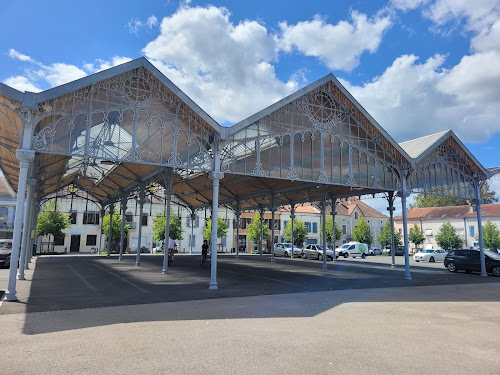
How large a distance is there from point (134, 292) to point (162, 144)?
5.29 m

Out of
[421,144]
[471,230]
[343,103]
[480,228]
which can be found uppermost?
[343,103]

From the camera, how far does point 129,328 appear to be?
7.45 meters

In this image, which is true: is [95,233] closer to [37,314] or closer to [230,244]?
[230,244]

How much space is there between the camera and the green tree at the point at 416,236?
60.1m

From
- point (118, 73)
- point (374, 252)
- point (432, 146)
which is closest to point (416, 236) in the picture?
point (374, 252)

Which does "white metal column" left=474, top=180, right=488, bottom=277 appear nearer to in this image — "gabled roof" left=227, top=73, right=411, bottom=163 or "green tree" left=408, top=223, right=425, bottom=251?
"gabled roof" left=227, top=73, right=411, bottom=163

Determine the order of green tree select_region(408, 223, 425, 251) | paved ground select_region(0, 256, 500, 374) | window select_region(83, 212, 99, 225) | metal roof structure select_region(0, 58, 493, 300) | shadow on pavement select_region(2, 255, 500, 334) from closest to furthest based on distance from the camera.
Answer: paved ground select_region(0, 256, 500, 374), shadow on pavement select_region(2, 255, 500, 334), metal roof structure select_region(0, 58, 493, 300), window select_region(83, 212, 99, 225), green tree select_region(408, 223, 425, 251)

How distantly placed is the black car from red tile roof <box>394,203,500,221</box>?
37584 millimetres

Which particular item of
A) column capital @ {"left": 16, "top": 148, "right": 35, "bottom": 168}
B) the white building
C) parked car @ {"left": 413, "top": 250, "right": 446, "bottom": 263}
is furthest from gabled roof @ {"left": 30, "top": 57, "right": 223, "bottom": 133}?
the white building

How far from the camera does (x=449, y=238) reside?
182ft

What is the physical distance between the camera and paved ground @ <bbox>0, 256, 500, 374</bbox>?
5406 millimetres

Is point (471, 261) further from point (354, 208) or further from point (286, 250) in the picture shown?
point (354, 208)

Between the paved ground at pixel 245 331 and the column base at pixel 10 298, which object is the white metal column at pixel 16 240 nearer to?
the column base at pixel 10 298

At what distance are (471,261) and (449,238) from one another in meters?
36.3
